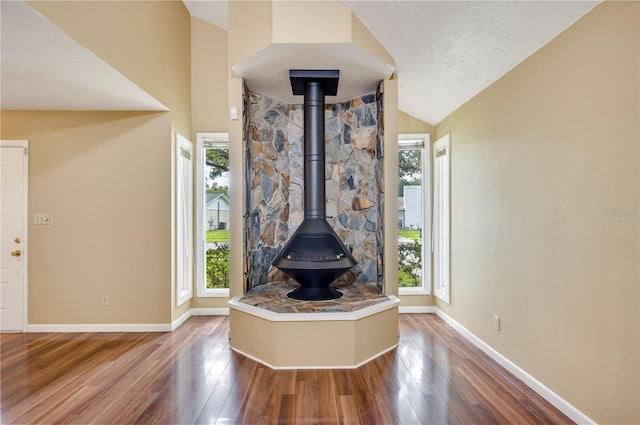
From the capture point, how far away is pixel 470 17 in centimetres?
247

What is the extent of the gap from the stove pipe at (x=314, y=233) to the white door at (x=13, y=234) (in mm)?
2891

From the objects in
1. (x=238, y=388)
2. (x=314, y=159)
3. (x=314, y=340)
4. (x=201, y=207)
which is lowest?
(x=238, y=388)

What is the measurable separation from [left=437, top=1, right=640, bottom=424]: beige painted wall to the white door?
16.0ft

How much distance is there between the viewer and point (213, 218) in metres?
4.59

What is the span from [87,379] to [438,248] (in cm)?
392

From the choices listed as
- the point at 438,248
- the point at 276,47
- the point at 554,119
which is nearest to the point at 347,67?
the point at 276,47

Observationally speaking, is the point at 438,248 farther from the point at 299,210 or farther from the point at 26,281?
the point at 26,281

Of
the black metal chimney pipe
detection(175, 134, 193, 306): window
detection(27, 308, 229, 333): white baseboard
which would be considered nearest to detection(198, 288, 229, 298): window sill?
detection(175, 134, 193, 306): window

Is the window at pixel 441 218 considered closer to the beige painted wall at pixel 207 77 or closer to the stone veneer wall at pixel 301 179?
the stone veneer wall at pixel 301 179

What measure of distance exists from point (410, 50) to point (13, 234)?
15.1 feet

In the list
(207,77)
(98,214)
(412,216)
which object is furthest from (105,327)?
(412,216)

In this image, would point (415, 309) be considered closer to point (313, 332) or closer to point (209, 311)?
point (313, 332)

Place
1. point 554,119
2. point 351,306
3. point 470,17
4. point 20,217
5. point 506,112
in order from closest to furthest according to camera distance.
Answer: point 554,119
point 470,17
point 506,112
point 351,306
point 20,217

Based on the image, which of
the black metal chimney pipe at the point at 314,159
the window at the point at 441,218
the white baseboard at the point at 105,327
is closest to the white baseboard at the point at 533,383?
the window at the point at 441,218
